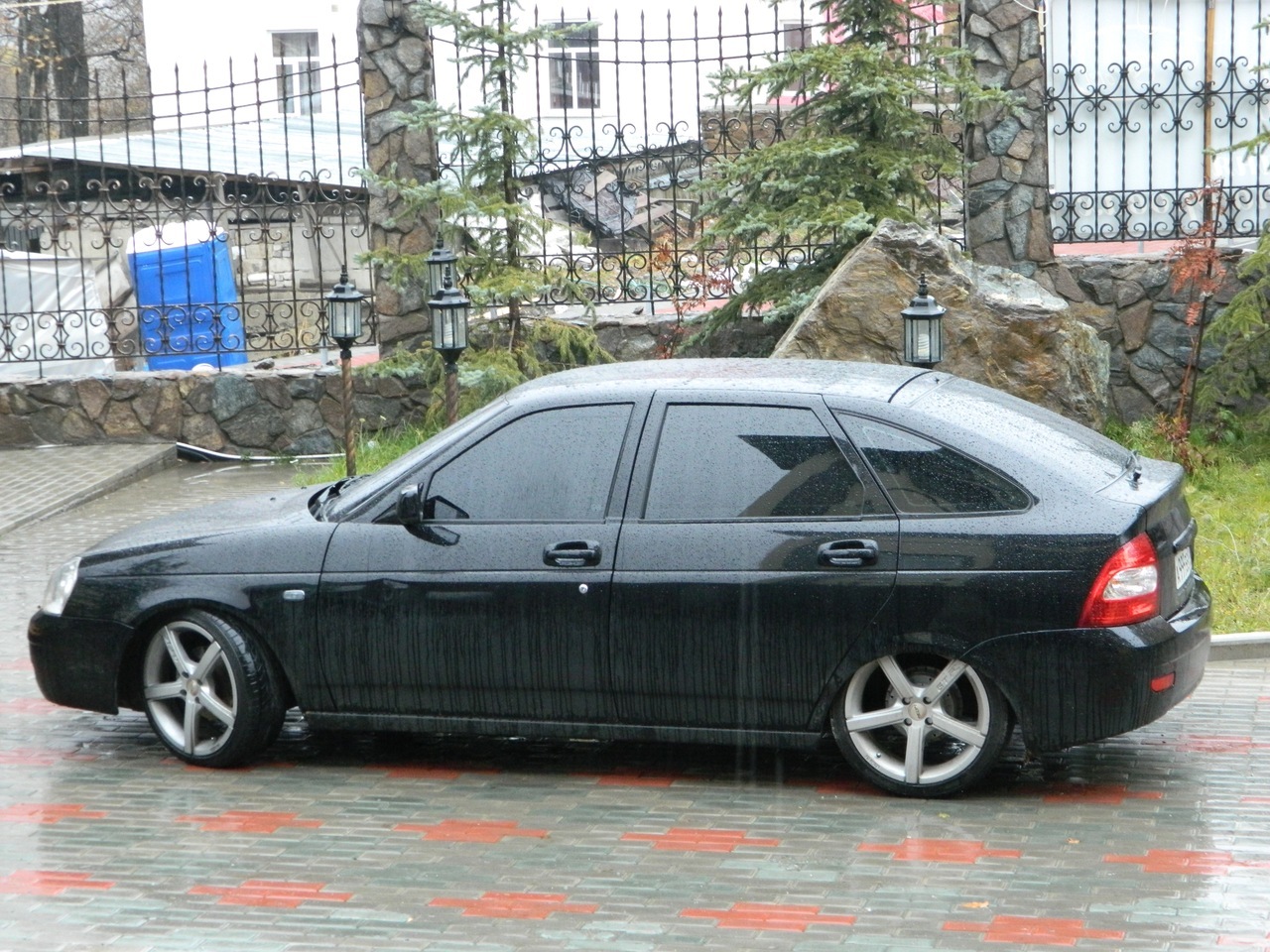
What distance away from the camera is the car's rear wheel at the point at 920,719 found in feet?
19.5

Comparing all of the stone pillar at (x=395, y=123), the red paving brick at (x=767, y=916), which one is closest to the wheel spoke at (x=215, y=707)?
the red paving brick at (x=767, y=916)

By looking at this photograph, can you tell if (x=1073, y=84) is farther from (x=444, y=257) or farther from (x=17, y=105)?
(x=17, y=105)

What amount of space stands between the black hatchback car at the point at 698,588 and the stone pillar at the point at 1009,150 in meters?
6.68

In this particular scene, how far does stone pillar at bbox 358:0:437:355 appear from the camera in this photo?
13.5 metres

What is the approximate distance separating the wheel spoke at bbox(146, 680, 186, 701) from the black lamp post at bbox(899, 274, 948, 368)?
4487 millimetres

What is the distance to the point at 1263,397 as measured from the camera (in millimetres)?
12672

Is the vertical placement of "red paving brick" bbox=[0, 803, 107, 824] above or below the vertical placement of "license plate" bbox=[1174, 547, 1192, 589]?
below

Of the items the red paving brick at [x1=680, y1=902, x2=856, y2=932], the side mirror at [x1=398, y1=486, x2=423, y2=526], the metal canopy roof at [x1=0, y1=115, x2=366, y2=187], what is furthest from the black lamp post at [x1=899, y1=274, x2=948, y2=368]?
the metal canopy roof at [x1=0, y1=115, x2=366, y2=187]

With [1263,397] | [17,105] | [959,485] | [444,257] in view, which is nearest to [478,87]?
[444,257]

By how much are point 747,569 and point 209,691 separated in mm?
2131

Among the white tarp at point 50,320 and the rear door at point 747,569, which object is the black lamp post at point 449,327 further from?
the white tarp at point 50,320

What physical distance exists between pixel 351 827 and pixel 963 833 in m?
2.06

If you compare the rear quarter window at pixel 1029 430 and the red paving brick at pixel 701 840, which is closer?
the red paving brick at pixel 701 840

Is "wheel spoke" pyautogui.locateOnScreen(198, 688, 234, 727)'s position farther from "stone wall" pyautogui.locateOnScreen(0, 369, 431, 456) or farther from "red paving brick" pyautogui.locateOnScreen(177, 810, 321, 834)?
"stone wall" pyautogui.locateOnScreen(0, 369, 431, 456)
